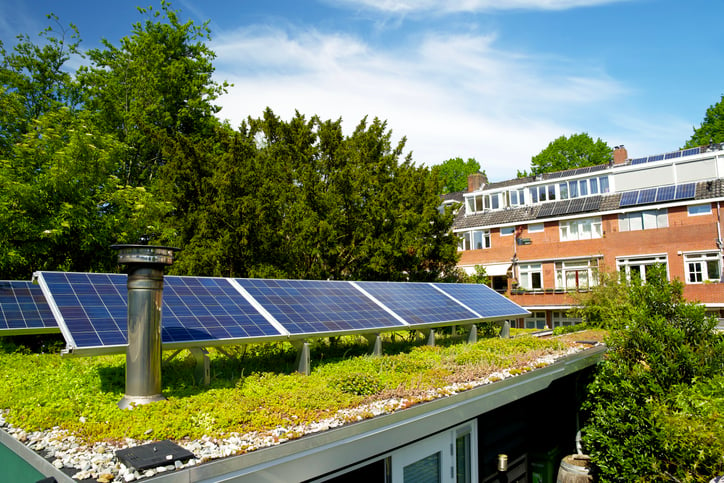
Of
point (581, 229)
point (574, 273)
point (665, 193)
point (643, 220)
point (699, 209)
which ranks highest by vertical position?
point (665, 193)

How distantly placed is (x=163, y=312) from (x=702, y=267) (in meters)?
37.9

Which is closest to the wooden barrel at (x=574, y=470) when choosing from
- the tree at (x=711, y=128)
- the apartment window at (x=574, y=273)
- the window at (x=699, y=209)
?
the apartment window at (x=574, y=273)

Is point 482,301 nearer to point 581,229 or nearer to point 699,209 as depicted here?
point 699,209

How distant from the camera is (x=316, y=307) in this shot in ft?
38.0

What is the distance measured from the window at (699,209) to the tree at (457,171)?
45.0 meters

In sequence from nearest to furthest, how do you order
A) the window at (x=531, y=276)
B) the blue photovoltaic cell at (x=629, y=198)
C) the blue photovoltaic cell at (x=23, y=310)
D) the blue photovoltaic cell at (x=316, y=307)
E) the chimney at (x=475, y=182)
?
the blue photovoltaic cell at (x=23, y=310) → the blue photovoltaic cell at (x=316, y=307) → the blue photovoltaic cell at (x=629, y=198) → the window at (x=531, y=276) → the chimney at (x=475, y=182)

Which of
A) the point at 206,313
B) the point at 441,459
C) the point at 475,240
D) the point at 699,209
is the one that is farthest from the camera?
the point at 475,240

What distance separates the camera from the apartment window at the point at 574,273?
38.9 m

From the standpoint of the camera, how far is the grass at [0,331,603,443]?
6414mm

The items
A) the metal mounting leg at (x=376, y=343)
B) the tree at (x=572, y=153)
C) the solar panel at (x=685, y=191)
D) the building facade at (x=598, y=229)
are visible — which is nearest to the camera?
the metal mounting leg at (x=376, y=343)

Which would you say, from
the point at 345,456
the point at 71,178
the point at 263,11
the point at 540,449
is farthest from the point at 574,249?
the point at 345,456

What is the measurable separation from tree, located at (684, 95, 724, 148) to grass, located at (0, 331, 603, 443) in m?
60.5

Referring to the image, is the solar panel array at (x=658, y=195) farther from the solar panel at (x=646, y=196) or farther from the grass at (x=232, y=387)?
the grass at (x=232, y=387)

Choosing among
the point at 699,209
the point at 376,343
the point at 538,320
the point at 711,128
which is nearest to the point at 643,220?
the point at 699,209
